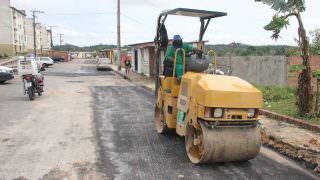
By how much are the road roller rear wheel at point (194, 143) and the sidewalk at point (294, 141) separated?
1.84 metres

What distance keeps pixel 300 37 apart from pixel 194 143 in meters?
5.18

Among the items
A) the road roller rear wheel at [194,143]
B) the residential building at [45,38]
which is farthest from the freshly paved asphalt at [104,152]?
the residential building at [45,38]

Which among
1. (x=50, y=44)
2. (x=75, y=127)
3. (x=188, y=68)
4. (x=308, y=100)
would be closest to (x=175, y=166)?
(x=188, y=68)

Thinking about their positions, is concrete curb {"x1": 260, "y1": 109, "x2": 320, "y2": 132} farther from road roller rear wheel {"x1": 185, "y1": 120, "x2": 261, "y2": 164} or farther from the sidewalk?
road roller rear wheel {"x1": 185, "y1": 120, "x2": 261, "y2": 164}

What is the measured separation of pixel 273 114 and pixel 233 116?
5.12m

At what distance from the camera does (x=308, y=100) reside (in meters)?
10.6

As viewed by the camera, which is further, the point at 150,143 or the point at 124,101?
the point at 124,101

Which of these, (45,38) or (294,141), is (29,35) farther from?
(294,141)

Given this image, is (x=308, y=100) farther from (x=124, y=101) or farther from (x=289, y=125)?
(x=124, y=101)

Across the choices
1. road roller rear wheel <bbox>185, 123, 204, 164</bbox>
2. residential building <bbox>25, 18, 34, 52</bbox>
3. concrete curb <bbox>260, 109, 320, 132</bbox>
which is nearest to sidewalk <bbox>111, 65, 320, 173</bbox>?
concrete curb <bbox>260, 109, 320, 132</bbox>

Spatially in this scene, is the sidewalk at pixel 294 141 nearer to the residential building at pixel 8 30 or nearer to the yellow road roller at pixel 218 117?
the yellow road roller at pixel 218 117

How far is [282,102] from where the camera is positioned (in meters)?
13.5

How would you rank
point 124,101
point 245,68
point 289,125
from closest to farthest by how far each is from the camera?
1. point 289,125
2. point 124,101
3. point 245,68

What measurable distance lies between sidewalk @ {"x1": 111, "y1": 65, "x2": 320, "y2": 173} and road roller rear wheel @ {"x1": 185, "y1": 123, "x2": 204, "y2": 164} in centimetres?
184
